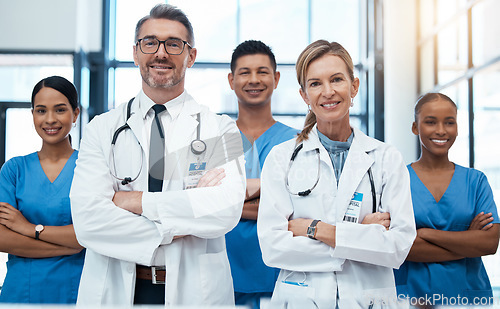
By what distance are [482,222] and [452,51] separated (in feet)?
10.9

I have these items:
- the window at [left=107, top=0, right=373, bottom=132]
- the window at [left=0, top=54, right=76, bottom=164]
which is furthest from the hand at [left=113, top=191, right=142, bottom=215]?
the window at [left=107, top=0, right=373, bottom=132]

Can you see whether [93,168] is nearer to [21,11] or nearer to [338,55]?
[338,55]

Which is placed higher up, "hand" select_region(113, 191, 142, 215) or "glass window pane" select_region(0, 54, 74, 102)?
"glass window pane" select_region(0, 54, 74, 102)

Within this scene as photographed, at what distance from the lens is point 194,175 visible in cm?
140

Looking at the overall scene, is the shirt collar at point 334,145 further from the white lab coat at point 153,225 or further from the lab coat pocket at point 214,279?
the lab coat pocket at point 214,279

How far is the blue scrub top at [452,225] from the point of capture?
1579mm

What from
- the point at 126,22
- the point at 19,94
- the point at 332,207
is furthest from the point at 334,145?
the point at 126,22

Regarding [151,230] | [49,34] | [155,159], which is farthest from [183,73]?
[49,34]

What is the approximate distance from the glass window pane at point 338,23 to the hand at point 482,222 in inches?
154

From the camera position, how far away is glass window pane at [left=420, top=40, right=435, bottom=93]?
16.0 ft

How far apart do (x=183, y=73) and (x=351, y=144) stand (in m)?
0.59

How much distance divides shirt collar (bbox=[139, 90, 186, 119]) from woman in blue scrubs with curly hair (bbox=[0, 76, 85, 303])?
412mm

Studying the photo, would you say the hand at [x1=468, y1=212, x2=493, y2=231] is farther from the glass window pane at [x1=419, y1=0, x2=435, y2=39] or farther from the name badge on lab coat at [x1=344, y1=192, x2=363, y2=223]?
the glass window pane at [x1=419, y1=0, x2=435, y2=39]

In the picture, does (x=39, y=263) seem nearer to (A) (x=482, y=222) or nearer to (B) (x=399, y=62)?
(A) (x=482, y=222)
